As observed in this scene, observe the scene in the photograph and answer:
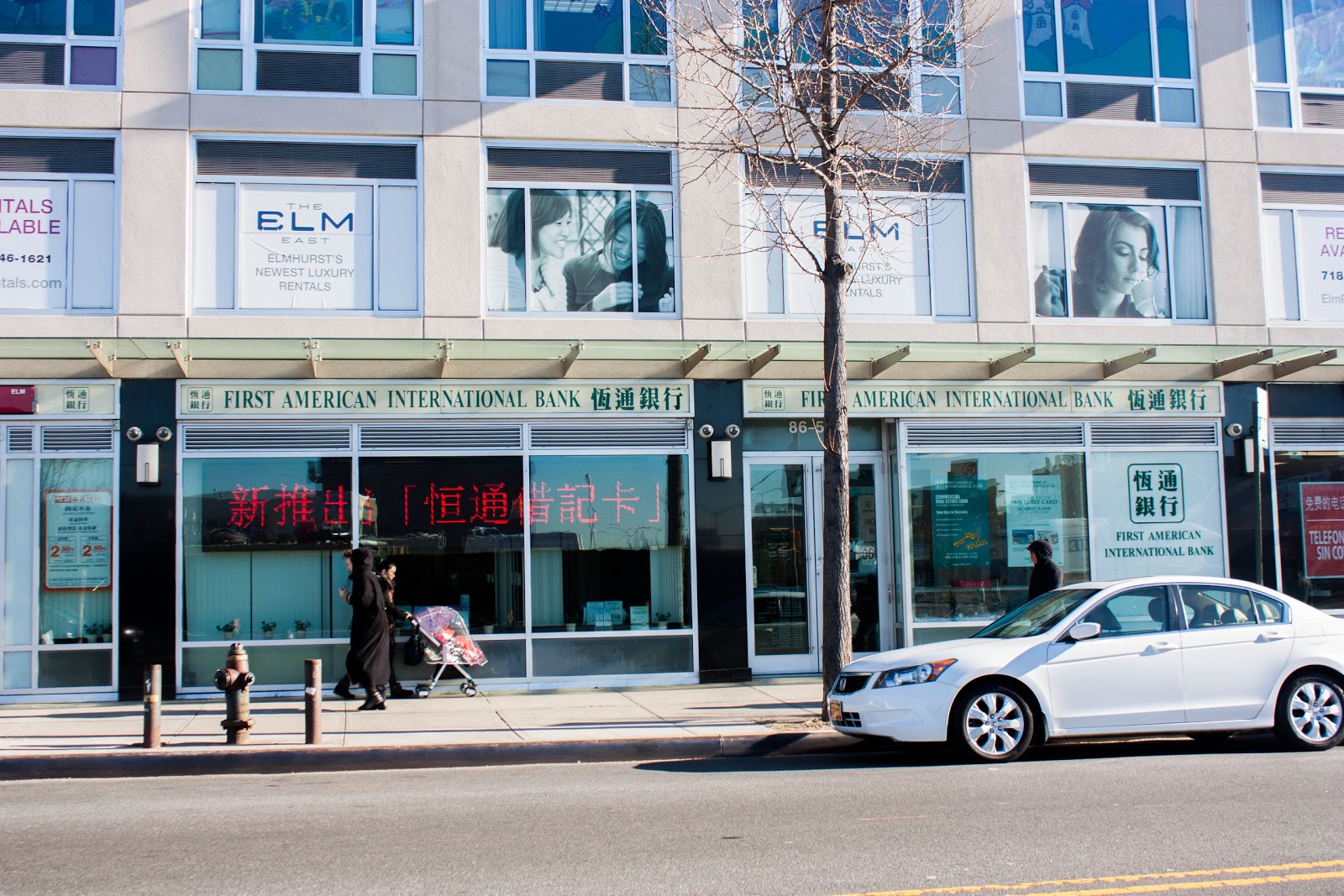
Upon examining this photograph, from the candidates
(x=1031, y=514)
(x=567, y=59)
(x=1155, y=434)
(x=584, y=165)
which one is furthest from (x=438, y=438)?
(x=1155, y=434)

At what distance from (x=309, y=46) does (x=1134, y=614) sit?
11002mm

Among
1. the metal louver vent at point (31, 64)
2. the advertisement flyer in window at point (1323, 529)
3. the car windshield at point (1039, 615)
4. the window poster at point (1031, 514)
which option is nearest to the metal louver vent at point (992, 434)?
the window poster at point (1031, 514)

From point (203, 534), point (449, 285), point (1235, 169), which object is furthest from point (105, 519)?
point (1235, 169)

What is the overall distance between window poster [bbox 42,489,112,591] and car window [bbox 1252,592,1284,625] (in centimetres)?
1166

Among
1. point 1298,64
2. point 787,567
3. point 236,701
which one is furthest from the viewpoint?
point 1298,64

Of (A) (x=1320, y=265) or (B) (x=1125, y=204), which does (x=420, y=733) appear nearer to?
(B) (x=1125, y=204)

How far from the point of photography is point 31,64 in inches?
520

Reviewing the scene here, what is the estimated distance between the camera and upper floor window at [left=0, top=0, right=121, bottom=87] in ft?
43.3

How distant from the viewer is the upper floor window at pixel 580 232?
13.9 meters

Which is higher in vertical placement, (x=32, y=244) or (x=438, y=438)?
(x=32, y=244)

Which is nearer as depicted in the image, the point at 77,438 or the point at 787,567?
the point at 77,438

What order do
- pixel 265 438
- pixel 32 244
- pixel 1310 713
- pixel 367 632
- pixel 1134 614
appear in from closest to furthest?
pixel 1134 614
pixel 1310 713
pixel 367 632
pixel 32 244
pixel 265 438

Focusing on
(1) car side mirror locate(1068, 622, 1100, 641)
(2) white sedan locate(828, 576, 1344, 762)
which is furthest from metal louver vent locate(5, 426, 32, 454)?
(1) car side mirror locate(1068, 622, 1100, 641)

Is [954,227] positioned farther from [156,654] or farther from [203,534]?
[156,654]
